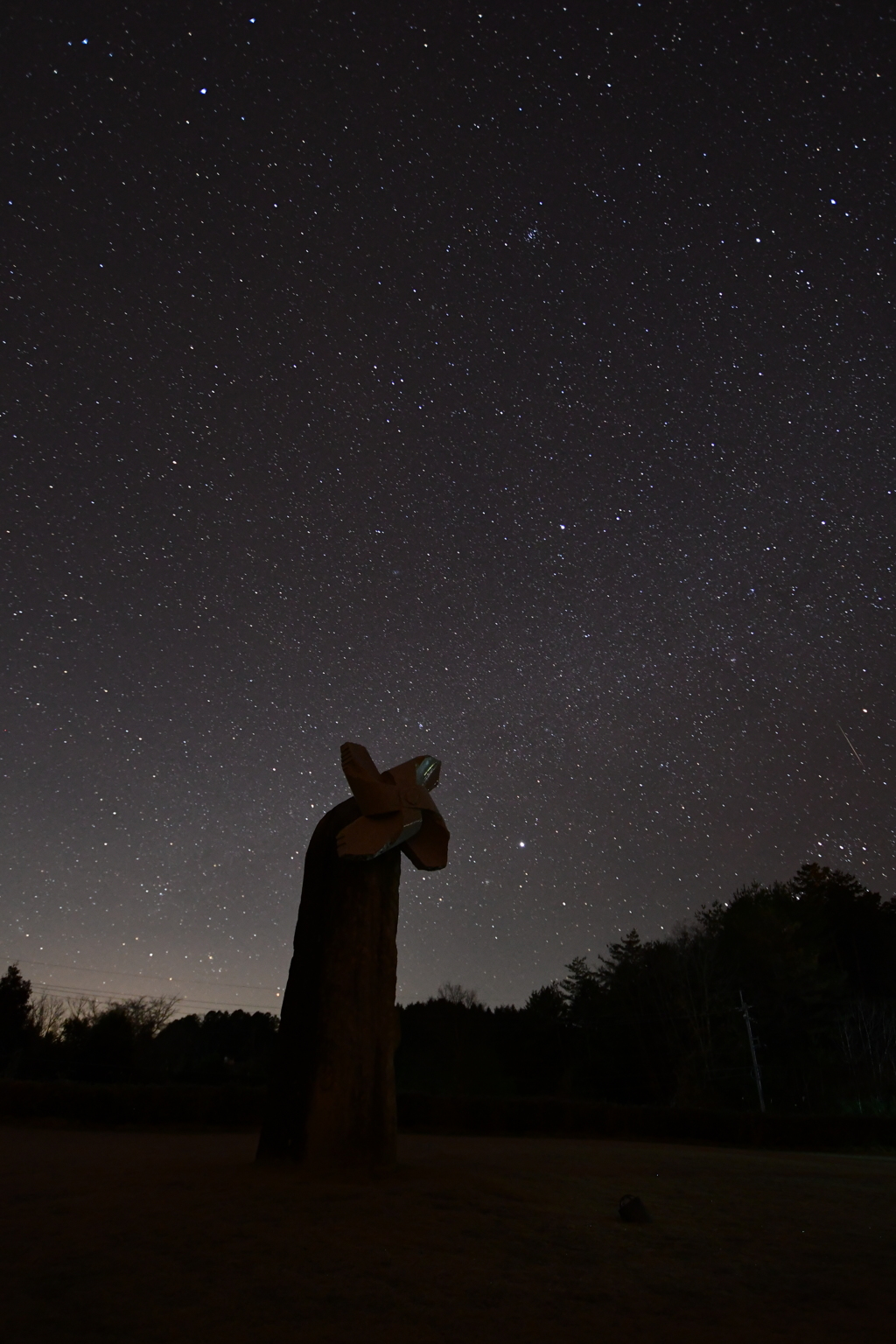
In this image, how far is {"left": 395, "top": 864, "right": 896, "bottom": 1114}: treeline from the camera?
34.1 m

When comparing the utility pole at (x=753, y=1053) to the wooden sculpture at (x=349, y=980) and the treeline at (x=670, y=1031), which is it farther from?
the wooden sculpture at (x=349, y=980)

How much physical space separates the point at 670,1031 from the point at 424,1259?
35.5m

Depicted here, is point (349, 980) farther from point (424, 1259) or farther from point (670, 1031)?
point (670, 1031)

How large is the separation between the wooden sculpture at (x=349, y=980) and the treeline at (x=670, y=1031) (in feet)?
73.2

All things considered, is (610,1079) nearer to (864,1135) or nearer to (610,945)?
(610,945)

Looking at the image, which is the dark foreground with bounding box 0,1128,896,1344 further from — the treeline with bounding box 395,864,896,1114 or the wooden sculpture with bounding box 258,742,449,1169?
the treeline with bounding box 395,864,896,1114

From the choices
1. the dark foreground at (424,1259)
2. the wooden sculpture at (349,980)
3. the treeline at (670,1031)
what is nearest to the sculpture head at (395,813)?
the wooden sculpture at (349,980)

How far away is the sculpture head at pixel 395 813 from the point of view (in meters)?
8.91

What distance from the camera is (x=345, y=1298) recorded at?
4.53m

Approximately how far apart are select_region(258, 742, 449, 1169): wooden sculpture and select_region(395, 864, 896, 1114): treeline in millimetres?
26148

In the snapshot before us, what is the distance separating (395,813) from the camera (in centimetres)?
916

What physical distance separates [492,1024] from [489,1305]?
1769 inches

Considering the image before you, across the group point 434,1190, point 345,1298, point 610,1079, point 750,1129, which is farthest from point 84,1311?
point 610,1079

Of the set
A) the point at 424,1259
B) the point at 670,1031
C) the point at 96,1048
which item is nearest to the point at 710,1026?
the point at 670,1031
